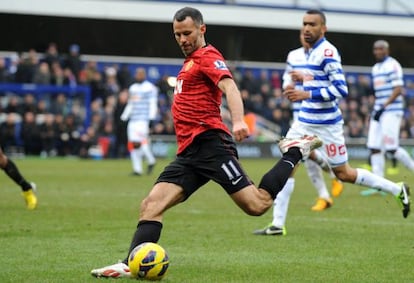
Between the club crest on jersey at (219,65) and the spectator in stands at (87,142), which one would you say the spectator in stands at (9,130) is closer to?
the spectator in stands at (87,142)

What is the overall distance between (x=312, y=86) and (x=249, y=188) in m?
3.70

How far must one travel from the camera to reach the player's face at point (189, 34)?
7684mm

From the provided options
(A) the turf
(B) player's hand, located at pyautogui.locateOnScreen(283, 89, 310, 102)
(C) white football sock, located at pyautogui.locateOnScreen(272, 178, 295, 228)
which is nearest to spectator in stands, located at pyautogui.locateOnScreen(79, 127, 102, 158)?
(A) the turf

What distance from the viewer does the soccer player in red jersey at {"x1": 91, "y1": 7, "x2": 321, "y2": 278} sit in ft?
25.3

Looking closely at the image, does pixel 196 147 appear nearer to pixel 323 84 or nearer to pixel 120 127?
pixel 323 84

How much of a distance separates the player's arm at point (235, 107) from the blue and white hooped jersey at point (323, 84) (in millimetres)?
3604

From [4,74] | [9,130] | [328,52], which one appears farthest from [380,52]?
[4,74]

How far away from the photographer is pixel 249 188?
7848 mm

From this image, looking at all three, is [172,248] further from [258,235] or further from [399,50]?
[399,50]

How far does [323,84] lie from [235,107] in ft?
13.6

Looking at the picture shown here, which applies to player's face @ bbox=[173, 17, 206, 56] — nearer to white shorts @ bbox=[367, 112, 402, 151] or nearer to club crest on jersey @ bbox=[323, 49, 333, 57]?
club crest on jersey @ bbox=[323, 49, 333, 57]

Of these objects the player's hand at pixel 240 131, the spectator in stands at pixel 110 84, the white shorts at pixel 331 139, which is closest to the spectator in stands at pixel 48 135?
the spectator in stands at pixel 110 84

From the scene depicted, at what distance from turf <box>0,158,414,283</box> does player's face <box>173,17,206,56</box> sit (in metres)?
1.89

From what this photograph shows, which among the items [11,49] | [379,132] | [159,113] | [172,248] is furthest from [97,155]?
[172,248]
